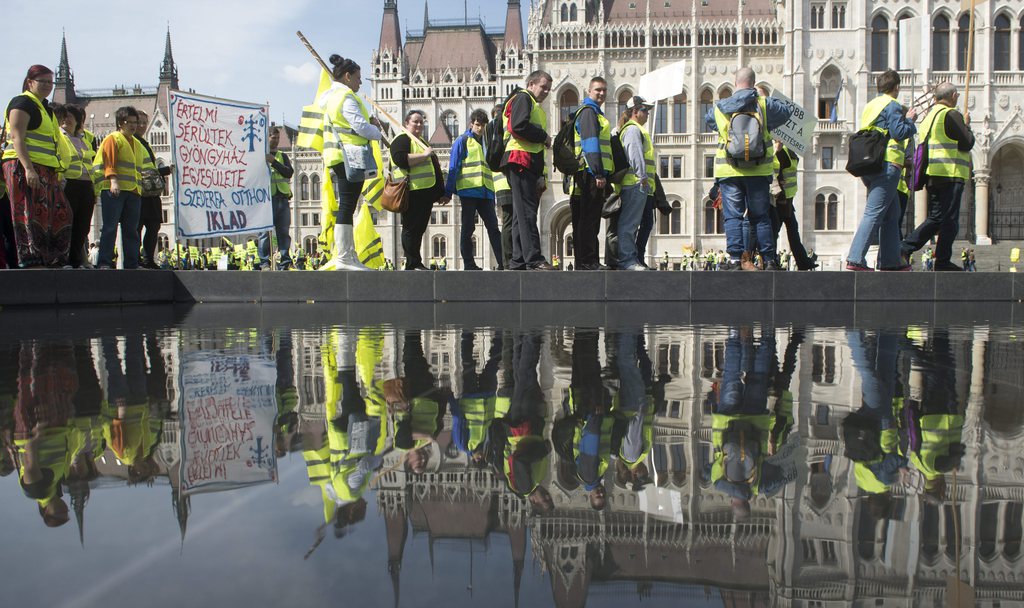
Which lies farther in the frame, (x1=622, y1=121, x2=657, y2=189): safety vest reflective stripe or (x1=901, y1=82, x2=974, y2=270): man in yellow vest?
(x1=622, y1=121, x2=657, y2=189): safety vest reflective stripe

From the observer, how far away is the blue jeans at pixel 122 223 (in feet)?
24.0

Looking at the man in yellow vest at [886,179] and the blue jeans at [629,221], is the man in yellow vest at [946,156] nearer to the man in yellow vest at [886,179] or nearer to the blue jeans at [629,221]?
the man in yellow vest at [886,179]

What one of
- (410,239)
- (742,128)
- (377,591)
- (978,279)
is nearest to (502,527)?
(377,591)

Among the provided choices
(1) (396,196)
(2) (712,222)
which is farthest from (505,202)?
(2) (712,222)

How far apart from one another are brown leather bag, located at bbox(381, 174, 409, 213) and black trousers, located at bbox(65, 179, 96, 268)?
2816mm

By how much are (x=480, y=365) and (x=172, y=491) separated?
1.64 m

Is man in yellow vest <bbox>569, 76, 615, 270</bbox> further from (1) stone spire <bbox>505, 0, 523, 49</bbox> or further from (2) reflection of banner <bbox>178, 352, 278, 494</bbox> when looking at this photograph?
(1) stone spire <bbox>505, 0, 523, 49</bbox>

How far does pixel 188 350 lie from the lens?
3.58m

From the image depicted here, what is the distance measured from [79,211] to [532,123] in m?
4.45

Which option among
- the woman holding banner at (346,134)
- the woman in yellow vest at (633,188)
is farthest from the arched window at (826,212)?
the woman holding banner at (346,134)

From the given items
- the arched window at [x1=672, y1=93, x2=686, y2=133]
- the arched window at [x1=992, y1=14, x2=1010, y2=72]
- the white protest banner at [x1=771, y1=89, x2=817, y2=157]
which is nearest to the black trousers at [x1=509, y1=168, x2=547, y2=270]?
the white protest banner at [x1=771, y1=89, x2=817, y2=157]

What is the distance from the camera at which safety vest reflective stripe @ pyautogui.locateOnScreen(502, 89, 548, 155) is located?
Answer: 21.7 ft

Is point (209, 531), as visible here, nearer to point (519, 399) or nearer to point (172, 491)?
point (172, 491)

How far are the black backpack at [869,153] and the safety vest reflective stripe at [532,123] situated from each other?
2.63m
